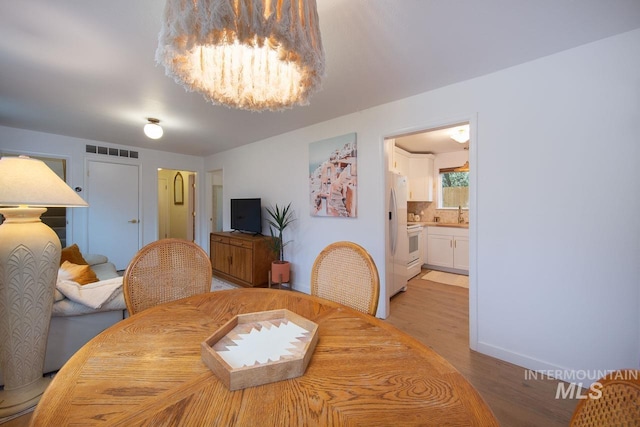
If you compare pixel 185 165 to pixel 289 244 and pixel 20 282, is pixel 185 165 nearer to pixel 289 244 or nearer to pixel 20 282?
pixel 289 244

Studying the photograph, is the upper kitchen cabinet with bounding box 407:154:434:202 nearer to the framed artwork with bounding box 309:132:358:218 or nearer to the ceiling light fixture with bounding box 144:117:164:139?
the framed artwork with bounding box 309:132:358:218

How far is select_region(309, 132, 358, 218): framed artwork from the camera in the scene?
282 centimetres

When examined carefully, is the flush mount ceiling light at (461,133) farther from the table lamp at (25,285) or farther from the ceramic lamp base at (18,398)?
the ceramic lamp base at (18,398)

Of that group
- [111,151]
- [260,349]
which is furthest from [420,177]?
[111,151]

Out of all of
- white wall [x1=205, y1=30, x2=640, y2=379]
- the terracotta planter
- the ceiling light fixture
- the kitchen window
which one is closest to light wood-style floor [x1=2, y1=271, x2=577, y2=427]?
white wall [x1=205, y1=30, x2=640, y2=379]

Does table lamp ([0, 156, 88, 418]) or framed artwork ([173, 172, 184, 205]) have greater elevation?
framed artwork ([173, 172, 184, 205])

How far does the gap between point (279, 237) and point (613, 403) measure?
130 inches

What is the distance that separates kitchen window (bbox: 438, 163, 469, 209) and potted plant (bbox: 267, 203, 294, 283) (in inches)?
130

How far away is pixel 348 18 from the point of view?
1403 millimetres

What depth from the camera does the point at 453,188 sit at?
15.9 feet

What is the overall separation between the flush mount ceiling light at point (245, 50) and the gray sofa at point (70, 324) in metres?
1.60

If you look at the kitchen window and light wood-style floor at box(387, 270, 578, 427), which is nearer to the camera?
light wood-style floor at box(387, 270, 578, 427)

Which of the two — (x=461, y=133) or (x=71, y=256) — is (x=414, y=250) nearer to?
(x=461, y=133)

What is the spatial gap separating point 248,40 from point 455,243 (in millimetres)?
4559
